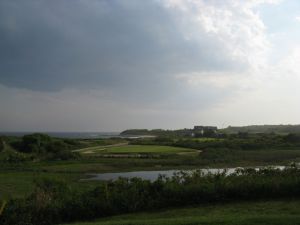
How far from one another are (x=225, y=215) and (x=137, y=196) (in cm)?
358

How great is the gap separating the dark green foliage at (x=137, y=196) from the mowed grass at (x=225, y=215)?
706 millimetres

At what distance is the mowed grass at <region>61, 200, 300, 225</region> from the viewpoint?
33.8ft

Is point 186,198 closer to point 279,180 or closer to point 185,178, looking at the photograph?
point 185,178

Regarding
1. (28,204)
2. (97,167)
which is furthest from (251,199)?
(97,167)

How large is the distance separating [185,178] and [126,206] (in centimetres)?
353

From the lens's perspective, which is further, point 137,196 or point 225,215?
point 137,196

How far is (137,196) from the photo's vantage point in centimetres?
1409

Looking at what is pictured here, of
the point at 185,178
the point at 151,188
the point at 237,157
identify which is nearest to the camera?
the point at 151,188

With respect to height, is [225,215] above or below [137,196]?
below

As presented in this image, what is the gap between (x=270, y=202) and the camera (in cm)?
1374

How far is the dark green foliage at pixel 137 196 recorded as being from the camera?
12.9m

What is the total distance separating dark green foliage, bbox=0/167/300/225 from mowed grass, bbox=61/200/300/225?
0.71 meters

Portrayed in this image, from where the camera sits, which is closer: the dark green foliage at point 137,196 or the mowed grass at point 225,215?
the mowed grass at point 225,215

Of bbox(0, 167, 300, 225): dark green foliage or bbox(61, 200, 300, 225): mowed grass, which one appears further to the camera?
bbox(0, 167, 300, 225): dark green foliage
